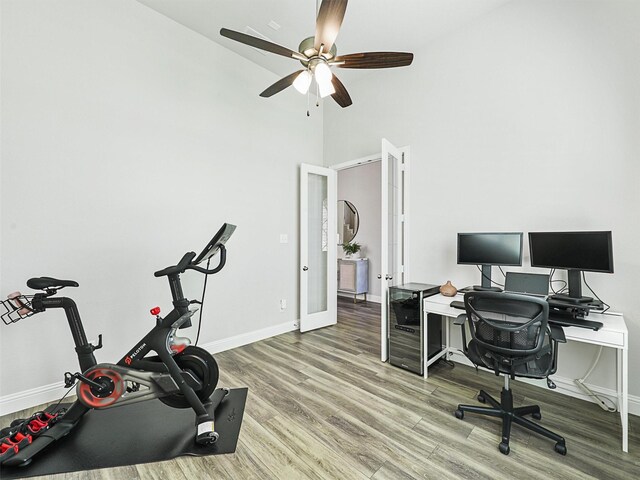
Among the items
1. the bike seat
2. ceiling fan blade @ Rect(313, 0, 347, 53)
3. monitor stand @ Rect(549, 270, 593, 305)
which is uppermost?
ceiling fan blade @ Rect(313, 0, 347, 53)

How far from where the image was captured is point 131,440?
6.10 feet

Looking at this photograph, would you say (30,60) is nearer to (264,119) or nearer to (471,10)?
(264,119)

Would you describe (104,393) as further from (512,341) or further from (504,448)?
(512,341)

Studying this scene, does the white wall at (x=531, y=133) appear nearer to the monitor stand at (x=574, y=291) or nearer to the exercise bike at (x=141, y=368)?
the monitor stand at (x=574, y=291)

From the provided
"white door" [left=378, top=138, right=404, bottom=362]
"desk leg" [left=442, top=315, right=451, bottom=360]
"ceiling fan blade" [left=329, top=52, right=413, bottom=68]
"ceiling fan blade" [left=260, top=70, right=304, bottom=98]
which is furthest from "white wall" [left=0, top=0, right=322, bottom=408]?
"desk leg" [left=442, top=315, right=451, bottom=360]

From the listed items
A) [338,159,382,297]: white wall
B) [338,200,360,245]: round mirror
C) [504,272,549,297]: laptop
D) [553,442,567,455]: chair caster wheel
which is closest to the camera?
[553,442,567,455]: chair caster wheel

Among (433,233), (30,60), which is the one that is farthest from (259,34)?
(433,233)

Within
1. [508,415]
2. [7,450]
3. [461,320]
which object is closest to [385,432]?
[508,415]

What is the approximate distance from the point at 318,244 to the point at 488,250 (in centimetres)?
228

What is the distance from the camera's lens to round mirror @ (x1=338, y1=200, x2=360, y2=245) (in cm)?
615

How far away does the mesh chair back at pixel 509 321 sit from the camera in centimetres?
175

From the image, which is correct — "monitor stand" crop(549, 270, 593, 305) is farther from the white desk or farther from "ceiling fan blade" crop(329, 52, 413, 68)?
"ceiling fan blade" crop(329, 52, 413, 68)

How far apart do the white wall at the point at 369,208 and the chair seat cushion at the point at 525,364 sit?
147 inches

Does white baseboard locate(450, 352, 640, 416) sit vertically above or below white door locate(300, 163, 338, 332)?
below
